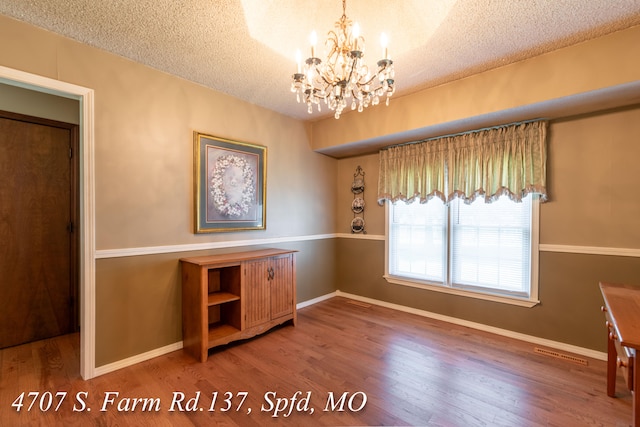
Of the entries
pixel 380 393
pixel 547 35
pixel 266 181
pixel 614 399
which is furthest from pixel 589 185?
pixel 266 181

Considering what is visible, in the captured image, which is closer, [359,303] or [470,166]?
[470,166]

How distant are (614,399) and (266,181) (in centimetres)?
344

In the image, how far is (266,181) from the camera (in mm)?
3326

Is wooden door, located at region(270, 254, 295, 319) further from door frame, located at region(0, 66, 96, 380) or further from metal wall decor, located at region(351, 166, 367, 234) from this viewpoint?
door frame, located at region(0, 66, 96, 380)

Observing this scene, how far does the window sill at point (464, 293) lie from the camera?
2812mm

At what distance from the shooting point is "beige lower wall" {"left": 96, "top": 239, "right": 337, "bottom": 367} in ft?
7.25

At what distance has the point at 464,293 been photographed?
10.5 ft

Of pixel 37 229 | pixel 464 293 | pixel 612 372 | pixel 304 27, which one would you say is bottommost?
pixel 612 372

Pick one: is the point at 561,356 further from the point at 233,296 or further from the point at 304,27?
the point at 304,27

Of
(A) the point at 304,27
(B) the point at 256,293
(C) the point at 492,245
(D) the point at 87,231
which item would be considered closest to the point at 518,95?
(C) the point at 492,245

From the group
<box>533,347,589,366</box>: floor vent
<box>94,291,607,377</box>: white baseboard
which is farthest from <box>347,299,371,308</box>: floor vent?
<box>533,347,589,366</box>: floor vent

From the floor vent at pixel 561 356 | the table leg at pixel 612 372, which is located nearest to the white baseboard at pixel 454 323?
the floor vent at pixel 561 356

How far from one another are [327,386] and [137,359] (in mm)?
1646

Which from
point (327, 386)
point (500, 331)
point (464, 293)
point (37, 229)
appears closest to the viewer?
point (327, 386)
